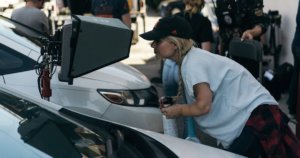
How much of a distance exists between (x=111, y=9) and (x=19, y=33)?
8.56ft

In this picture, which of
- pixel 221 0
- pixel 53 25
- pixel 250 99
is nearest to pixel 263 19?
pixel 221 0

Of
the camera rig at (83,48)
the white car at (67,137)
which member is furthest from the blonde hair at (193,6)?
the white car at (67,137)

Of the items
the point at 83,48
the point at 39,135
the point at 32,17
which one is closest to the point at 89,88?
the point at 83,48

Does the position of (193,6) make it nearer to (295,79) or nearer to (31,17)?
(295,79)

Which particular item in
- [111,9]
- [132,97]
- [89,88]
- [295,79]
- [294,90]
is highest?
[111,9]

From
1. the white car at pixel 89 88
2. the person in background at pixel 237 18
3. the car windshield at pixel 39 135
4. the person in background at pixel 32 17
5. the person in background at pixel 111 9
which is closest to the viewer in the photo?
the car windshield at pixel 39 135

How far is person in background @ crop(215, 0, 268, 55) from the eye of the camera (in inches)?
245

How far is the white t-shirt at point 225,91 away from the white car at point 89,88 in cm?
115

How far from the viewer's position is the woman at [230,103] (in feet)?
11.5

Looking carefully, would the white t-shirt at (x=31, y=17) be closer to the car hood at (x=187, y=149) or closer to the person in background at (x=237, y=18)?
the person in background at (x=237, y=18)

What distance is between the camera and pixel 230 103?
139 inches

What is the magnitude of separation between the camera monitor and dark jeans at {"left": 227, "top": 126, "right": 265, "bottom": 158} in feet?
3.22

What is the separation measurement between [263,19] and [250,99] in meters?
2.98

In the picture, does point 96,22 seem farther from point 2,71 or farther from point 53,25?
point 53,25
